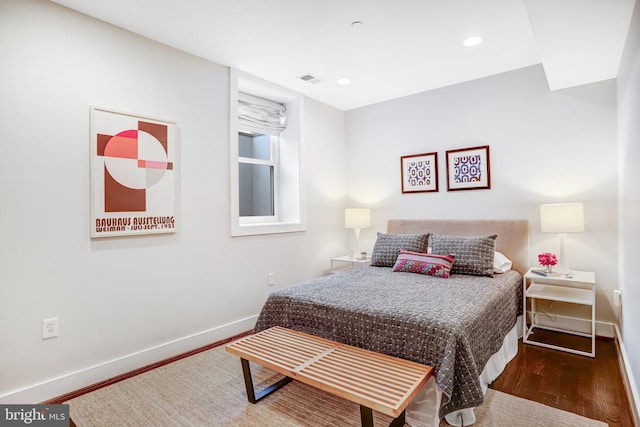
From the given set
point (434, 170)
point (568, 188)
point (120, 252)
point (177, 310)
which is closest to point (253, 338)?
point (177, 310)

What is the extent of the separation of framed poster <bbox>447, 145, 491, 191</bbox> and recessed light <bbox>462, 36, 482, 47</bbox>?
1.11 m

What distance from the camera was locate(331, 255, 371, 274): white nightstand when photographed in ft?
12.4

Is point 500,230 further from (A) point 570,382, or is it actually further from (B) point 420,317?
(B) point 420,317

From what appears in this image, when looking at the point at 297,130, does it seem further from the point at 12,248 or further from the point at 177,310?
the point at 12,248

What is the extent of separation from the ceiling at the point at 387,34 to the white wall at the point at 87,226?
0.26m

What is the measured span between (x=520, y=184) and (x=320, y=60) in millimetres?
2246

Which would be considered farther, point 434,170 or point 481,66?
point 434,170

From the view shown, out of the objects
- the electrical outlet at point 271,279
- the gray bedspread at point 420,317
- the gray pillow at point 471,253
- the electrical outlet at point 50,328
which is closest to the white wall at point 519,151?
the gray pillow at point 471,253

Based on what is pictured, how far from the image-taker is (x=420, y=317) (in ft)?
5.94

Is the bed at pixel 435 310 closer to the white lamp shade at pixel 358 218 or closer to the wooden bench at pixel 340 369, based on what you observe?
the wooden bench at pixel 340 369

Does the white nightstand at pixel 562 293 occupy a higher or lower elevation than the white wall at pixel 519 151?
Answer: lower

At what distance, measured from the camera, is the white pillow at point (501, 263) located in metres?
2.95

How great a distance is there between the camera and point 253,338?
83.3 inches

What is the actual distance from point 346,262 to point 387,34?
256cm
